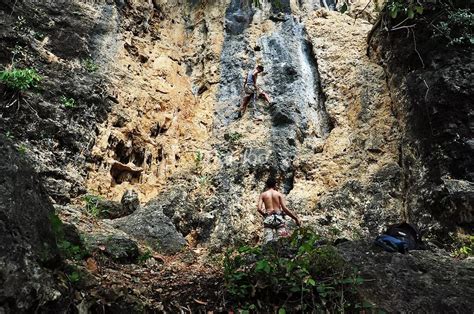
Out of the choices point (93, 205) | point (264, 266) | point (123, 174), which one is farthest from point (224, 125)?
point (264, 266)

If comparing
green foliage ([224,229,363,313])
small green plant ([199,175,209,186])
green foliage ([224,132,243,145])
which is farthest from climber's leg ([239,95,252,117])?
green foliage ([224,229,363,313])

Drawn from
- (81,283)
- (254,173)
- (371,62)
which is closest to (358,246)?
→ (81,283)

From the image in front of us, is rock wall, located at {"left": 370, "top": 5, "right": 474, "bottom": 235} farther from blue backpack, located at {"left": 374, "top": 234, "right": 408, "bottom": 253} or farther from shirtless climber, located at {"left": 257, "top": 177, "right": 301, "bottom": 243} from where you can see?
shirtless climber, located at {"left": 257, "top": 177, "right": 301, "bottom": 243}

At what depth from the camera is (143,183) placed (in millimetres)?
9336

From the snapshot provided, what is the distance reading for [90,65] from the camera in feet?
33.0

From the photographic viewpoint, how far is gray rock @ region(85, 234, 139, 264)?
572 cm

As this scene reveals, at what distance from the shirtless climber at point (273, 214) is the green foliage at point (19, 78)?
5081mm

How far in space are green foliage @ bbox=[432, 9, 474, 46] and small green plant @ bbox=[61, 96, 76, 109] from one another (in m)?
7.50

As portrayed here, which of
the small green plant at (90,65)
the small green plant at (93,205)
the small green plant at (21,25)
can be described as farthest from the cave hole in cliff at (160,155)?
the small green plant at (21,25)

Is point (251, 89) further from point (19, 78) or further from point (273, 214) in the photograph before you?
point (19, 78)

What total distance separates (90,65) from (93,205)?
3.74 m

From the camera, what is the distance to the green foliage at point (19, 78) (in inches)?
324

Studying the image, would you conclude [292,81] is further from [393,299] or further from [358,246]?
[393,299]

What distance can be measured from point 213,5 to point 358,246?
35.1 feet
